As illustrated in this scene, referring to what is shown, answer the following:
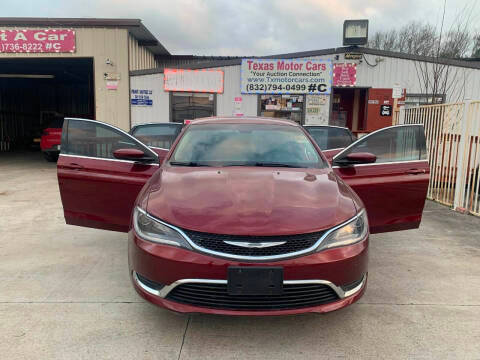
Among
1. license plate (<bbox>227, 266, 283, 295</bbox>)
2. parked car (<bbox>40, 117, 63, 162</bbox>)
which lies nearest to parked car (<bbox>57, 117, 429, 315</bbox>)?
license plate (<bbox>227, 266, 283, 295</bbox>)

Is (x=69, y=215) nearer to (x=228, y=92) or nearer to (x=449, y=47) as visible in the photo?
(x=228, y=92)

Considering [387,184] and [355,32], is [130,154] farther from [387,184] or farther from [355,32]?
[355,32]

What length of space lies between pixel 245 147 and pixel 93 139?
1701mm

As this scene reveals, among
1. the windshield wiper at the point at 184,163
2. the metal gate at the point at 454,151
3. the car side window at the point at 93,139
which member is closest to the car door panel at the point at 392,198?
the windshield wiper at the point at 184,163

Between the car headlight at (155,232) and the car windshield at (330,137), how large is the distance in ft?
13.9

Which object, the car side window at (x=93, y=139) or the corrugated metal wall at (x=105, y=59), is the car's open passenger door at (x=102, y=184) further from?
the corrugated metal wall at (x=105, y=59)

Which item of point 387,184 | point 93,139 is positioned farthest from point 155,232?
point 387,184

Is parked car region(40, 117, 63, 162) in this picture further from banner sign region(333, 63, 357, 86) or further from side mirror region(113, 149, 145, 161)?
side mirror region(113, 149, 145, 161)

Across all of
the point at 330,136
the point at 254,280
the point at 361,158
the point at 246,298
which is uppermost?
the point at 330,136

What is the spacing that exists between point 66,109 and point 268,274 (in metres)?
23.2

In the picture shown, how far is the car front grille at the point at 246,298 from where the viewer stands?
220 centimetres

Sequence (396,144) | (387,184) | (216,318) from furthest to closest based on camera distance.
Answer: (396,144)
(387,184)
(216,318)

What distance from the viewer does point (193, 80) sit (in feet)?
35.2

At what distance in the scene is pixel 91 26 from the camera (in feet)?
34.0
